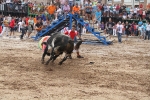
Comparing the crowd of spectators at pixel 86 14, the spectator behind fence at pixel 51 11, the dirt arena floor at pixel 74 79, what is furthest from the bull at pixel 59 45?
the spectator behind fence at pixel 51 11

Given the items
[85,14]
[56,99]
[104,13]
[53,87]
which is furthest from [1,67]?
[104,13]

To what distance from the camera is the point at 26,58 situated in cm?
1330

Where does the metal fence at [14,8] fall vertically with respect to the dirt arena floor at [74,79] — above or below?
above

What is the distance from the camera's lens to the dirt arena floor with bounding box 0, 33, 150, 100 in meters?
7.87

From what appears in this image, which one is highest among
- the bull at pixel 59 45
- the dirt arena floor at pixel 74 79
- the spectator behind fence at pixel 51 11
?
the spectator behind fence at pixel 51 11

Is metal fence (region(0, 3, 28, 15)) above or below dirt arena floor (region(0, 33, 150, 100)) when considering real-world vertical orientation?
above

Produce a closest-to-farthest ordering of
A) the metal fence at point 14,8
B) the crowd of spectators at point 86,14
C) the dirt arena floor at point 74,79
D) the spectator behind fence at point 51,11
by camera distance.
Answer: the dirt arena floor at point 74,79
the crowd of spectators at point 86,14
the spectator behind fence at point 51,11
the metal fence at point 14,8

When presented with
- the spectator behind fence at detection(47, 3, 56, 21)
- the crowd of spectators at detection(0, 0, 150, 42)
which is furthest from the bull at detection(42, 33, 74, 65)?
the spectator behind fence at detection(47, 3, 56, 21)

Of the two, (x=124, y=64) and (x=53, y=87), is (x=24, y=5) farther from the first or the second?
(x=53, y=87)

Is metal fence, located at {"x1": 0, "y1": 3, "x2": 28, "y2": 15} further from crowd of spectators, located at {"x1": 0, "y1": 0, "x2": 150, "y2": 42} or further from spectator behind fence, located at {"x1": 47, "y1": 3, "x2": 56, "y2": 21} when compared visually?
spectator behind fence, located at {"x1": 47, "y1": 3, "x2": 56, "y2": 21}

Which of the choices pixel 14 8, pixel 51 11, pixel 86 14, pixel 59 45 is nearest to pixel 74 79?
pixel 59 45

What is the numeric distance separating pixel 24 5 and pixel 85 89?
25.5m

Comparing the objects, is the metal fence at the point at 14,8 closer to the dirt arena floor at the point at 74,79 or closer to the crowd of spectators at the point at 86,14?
the crowd of spectators at the point at 86,14

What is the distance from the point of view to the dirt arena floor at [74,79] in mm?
7867
